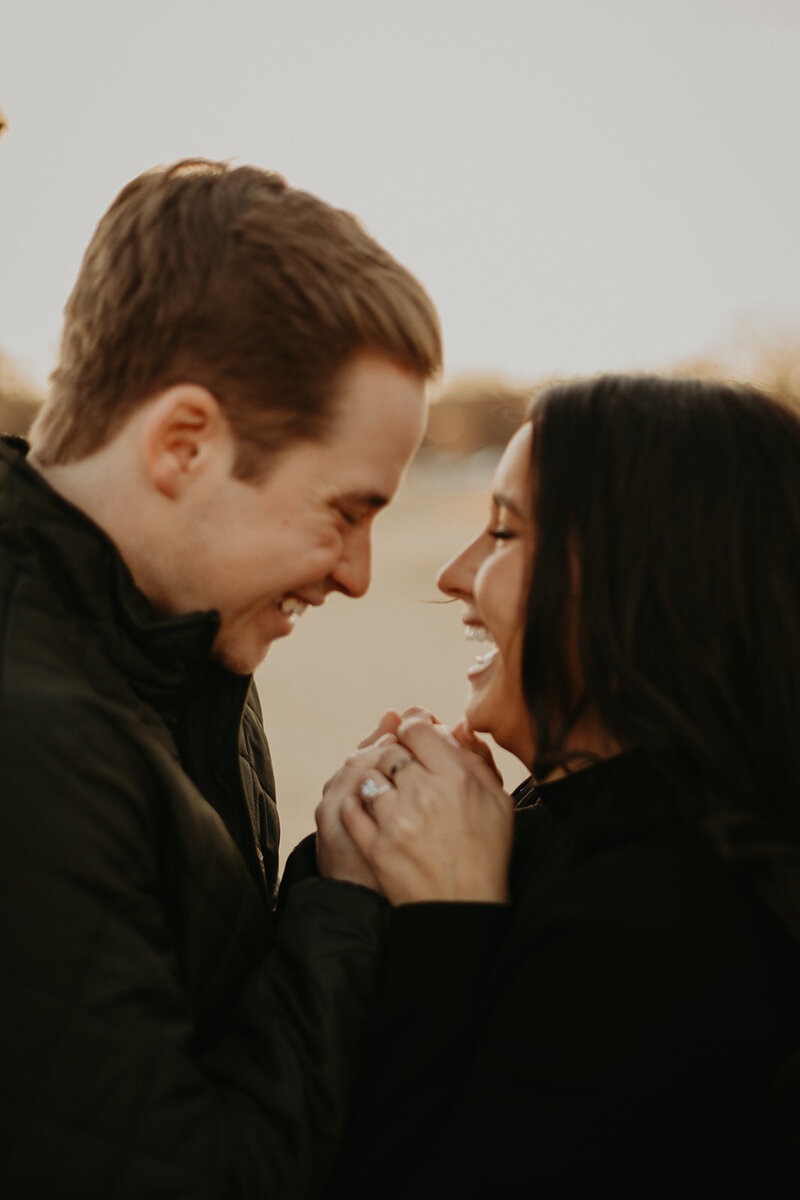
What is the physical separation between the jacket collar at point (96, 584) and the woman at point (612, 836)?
576mm

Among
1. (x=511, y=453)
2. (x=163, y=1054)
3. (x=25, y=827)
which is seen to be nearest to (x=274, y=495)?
(x=511, y=453)

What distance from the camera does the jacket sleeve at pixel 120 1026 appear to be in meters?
1.39

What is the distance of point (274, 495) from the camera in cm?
212

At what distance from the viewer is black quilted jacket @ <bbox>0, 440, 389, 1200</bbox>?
4.61 ft

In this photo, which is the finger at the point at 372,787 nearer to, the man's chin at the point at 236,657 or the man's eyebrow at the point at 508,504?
the man's chin at the point at 236,657

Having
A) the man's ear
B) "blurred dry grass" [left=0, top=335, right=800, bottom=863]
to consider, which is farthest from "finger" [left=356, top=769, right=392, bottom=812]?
"blurred dry grass" [left=0, top=335, right=800, bottom=863]

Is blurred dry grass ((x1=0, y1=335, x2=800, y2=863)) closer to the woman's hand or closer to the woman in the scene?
the woman

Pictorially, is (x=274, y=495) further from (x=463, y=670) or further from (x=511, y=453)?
(x=463, y=670)

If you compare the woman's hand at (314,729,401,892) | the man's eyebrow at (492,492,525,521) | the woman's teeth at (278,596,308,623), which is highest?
the man's eyebrow at (492,492,525,521)

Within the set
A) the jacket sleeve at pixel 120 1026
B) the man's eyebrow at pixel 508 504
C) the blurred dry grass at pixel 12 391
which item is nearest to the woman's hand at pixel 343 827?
the jacket sleeve at pixel 120 1026

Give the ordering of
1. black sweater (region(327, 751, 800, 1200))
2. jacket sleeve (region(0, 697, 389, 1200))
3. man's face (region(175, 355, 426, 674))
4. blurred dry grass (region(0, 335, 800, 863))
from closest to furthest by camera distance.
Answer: jacket sleeve (region(0, 697, 389, 1200)) < black sweater (region(327, 751, 800, 1200)) < man's face (region(175, 355, 426, 674)) < blurred dry grass (region(0, 335, 800, 863))

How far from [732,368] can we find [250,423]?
1268 millimetres

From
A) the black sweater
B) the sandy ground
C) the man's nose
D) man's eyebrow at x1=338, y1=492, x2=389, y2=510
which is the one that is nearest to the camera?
the black sweater

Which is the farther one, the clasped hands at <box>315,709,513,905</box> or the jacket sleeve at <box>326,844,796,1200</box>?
the clasped hands at <box>315,709,513,905</box>
